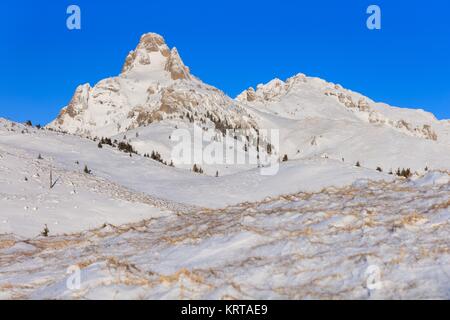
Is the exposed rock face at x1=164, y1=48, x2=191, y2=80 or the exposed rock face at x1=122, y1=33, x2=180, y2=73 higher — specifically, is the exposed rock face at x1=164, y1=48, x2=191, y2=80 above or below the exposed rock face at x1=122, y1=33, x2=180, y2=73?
below

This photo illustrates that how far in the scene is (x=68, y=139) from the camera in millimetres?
37281

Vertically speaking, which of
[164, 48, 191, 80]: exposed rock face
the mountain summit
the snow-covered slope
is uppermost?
the mountain summit

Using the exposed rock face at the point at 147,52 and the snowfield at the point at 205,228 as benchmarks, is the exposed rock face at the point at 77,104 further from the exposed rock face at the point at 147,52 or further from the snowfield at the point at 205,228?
the snowfield at the point at 205,228

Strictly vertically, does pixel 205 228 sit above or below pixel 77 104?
below

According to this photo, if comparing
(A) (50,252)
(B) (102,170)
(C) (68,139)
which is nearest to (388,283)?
(A) (50,252)

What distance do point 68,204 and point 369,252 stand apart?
15627 millimetres

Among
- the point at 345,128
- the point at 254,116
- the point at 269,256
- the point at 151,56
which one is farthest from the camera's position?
the point at 151,56

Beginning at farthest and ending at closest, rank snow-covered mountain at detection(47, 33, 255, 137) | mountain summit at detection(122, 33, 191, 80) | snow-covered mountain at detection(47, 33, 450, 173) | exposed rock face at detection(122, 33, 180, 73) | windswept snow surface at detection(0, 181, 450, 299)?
exposed rock face at detection(122, 33, 180, 73) < mountain summit at detection(122, 33, 191, 80) < snow-covered mountain at detection(47, 33, 255, 137) < snow-covered mountain at detection(47, 33, 450, 173) < windswept snow surface at detection(0, 181, 450, 299)

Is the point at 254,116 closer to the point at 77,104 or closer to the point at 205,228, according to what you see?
the point at 77,104

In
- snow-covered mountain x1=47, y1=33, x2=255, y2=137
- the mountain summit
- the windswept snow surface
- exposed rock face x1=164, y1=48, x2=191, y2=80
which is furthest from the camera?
the mountain summit

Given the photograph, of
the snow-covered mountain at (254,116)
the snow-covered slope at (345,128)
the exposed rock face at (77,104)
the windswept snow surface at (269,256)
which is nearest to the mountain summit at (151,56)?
the snow-covered mountain at (254,116)

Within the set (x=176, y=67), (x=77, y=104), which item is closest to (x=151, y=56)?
(x=176, y=67)

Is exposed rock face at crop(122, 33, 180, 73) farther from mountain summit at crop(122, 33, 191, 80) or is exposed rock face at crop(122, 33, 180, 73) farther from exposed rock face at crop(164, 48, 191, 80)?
exposed rock face at crop(164, 48, 191, 80)

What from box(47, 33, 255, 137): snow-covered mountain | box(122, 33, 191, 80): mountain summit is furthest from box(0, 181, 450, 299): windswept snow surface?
box(122, 33, 191, 80): mountain summit
